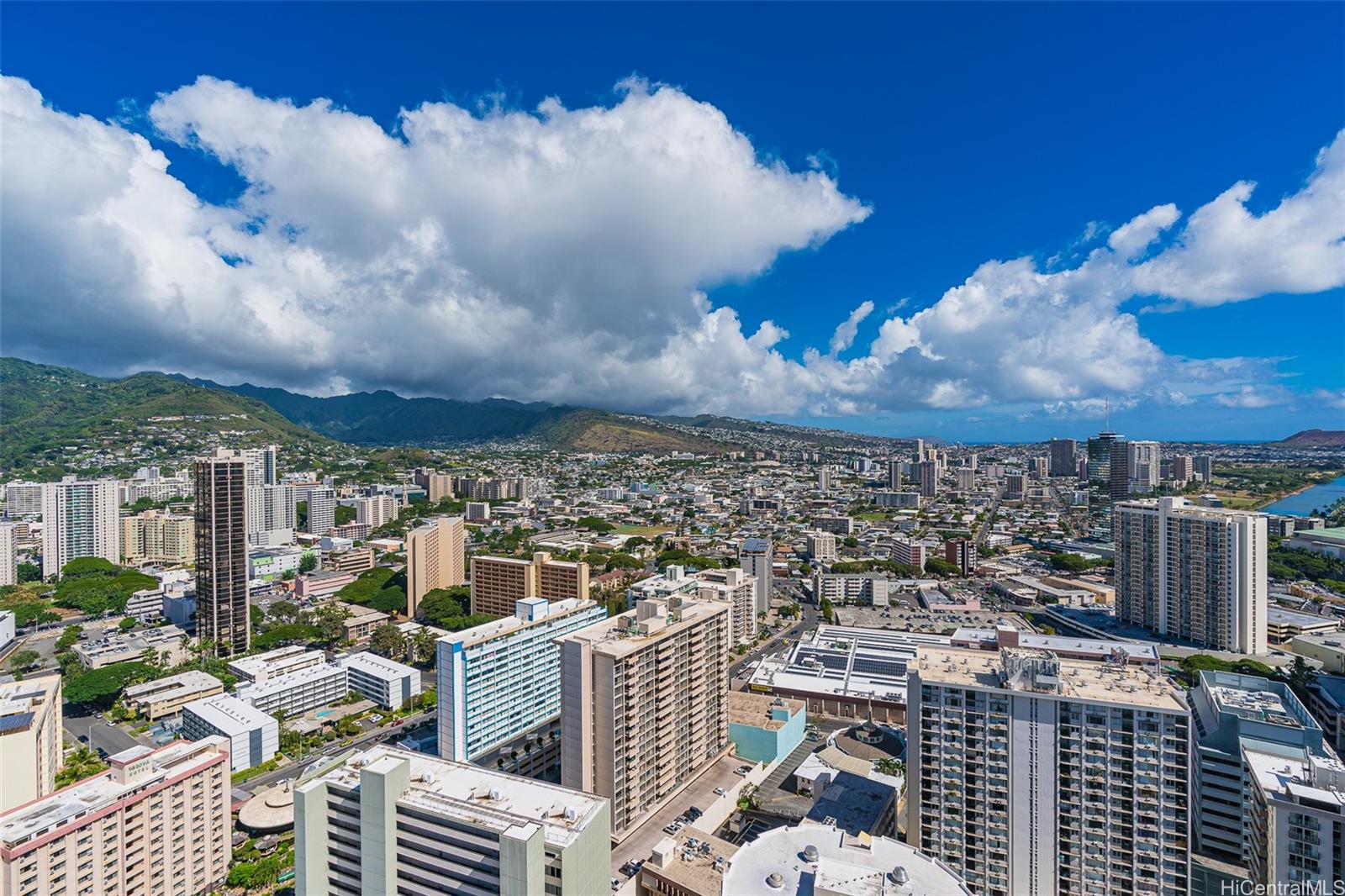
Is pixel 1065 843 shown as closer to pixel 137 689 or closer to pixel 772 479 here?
pixel 137 689

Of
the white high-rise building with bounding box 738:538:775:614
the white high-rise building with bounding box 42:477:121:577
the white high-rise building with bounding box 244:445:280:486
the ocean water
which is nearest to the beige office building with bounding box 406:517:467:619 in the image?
the white high-rise building with bounding box 738:538:775:614

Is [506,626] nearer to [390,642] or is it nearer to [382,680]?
[382,680]

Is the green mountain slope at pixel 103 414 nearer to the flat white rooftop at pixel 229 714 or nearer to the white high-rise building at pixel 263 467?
the white high-rise building at pixel 263 467

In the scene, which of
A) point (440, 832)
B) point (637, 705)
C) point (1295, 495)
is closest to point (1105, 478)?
point (1295, 495)

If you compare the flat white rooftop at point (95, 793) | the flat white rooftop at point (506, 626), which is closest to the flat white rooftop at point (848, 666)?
the flat white rooftop at point (506, 626)

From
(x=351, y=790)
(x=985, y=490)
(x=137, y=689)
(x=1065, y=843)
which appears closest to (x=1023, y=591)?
(x=1065, y=843)

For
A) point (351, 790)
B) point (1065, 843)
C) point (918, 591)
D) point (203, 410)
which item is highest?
point (203, 410)
